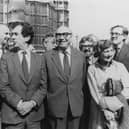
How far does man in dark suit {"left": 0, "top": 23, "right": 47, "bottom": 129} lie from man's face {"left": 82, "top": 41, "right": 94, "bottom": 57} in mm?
695

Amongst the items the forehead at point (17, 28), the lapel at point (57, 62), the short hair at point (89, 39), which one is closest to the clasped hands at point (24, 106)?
the lapel at point (57, 62)

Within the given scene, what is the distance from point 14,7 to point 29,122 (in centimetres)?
288

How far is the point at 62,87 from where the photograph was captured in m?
2.58

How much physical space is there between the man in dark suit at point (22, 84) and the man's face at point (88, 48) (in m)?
0.70

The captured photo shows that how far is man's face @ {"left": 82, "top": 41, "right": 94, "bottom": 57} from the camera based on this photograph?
306 cm

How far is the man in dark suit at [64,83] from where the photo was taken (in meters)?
2.59

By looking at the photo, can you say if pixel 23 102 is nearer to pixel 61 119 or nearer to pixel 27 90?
pixel 27 90

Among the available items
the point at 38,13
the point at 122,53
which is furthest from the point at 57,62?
the point at 38,13

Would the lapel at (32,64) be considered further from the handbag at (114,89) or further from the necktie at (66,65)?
the handbag at (114,89)

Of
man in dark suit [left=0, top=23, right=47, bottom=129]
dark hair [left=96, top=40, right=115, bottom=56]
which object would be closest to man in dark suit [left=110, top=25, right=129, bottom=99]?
dark hair [left=96, top=40, right=115, bottom=56]

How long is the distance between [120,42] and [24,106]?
1449mm

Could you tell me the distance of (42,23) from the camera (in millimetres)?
6016

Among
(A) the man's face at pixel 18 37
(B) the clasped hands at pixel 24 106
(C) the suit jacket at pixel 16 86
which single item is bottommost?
(B) the clasped hands at pixel 24 106

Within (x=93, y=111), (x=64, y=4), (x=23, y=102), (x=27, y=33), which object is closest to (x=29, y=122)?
(x=23, y=102)
